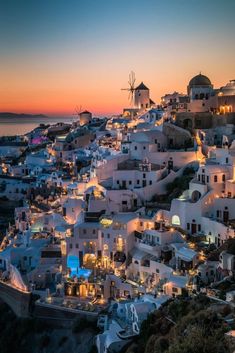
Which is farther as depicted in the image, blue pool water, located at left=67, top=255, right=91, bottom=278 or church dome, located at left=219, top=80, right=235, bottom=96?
church dome, located at left=219, top=80, right=235, bottom=96

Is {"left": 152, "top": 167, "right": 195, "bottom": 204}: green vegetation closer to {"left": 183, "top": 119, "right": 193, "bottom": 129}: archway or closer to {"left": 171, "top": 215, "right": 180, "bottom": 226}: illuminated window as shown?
{"left": 171, "top": 215, "right": 180, "bottom": 226}: illuminated window

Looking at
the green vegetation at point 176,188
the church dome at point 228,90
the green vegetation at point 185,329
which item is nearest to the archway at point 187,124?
the church dome at point 228,90

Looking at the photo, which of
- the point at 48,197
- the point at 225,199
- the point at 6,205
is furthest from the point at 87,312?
the point at 6,205

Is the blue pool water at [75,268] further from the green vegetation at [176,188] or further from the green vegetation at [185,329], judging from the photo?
the green vegetation at [185,329]

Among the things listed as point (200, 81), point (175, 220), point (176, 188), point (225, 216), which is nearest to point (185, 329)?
point (225, 216)

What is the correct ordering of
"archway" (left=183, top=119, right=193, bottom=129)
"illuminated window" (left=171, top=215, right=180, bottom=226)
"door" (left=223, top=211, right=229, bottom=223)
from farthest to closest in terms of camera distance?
1. "archway" (left=183, top=119, right=193, bottom=129)
2. "illuminated window" (left=171, top=215, right=180, bottom=226)
3. "door" (left=223, top=211, right=229, bottom=223)

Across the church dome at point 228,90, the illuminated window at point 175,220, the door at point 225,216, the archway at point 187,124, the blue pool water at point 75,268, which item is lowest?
the blue pool water at point 75,268

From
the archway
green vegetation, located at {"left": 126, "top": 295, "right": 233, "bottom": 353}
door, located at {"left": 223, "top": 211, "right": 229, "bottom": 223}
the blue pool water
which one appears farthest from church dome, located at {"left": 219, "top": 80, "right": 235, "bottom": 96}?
green vegetation, located at {"left": 126, "top": 295, "right": 233, "bottom": 353}
